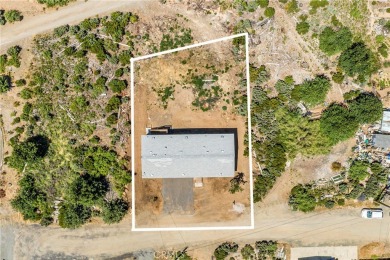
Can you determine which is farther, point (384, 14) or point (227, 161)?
point (384, 14)

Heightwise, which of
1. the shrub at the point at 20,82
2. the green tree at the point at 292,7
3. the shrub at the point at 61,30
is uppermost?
the green tree at the point at 292,7

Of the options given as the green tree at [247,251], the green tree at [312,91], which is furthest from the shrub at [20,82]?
the green tree at [247,251]

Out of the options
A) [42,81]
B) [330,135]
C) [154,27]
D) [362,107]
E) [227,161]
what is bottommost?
[227,161]

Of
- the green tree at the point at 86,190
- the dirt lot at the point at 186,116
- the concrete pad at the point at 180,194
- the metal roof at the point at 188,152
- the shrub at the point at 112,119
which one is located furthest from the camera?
the dirt lot at the point at 186,116

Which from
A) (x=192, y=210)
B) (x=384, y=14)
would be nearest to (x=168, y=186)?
(x=192, y=210)

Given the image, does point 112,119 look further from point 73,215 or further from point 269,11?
point 269,11

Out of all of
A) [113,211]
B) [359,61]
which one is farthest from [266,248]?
[359,61]

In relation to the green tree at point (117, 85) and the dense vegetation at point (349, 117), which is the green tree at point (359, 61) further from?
the green tree at point (117, 85)

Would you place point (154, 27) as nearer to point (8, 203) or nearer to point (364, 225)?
point (8, 203)
